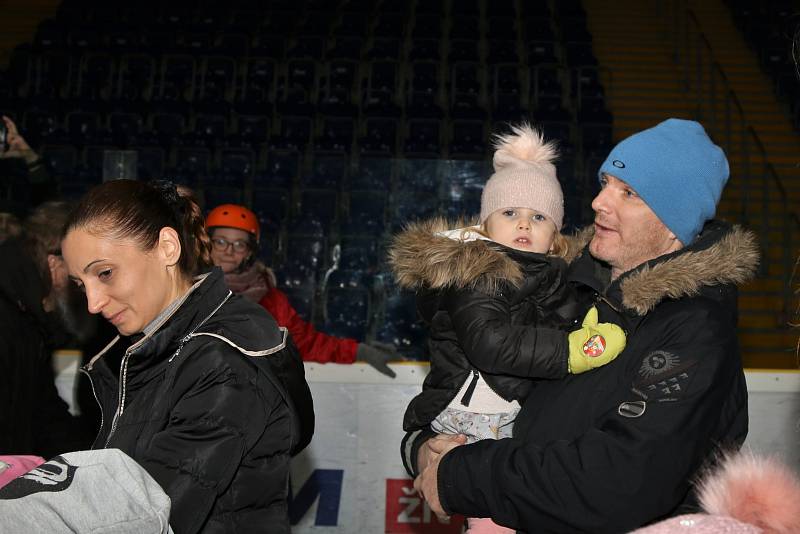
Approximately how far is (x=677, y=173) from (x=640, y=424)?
0.62 m

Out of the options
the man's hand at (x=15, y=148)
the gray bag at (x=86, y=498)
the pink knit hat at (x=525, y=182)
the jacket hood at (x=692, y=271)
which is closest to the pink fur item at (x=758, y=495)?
the jacket hood at (x=692, y=271)

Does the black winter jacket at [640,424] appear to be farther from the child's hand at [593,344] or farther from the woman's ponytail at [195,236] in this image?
the woman's ponytail at [195,236]

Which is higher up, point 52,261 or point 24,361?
point 52,261

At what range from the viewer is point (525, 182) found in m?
2.57

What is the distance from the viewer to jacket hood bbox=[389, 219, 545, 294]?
2.25m

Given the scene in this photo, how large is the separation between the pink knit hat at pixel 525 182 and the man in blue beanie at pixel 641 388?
526mm

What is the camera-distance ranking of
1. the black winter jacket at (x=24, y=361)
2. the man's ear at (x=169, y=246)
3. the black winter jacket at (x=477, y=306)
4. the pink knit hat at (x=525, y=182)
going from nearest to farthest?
the man's ear at (x=169, y=246), the black winter jacket at (x=477, y=306), the pink knit hat at (x=525, y=182), the black winter jacket at (x=24, y=361)

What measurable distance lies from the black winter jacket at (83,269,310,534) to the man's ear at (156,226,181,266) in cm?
8

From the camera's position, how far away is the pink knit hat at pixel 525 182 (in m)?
2.55

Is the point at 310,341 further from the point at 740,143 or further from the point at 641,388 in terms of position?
the point at 740,143

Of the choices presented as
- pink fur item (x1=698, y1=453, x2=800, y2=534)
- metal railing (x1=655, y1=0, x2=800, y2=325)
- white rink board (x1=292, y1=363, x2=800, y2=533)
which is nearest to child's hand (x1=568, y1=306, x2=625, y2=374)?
pink fur item (x1=698, y1=453, x2=800, y2=534)

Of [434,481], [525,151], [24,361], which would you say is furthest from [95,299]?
[525,151]

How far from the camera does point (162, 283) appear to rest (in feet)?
5.54

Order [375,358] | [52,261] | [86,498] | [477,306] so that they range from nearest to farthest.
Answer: [86,498] → [477,306] → [52,261] → [375,358]
